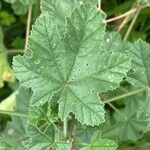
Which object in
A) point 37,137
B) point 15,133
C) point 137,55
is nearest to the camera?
point 37,137

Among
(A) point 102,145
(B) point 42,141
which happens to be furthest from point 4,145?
(A) point 102,145

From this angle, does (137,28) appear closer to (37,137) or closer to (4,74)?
(4,74)

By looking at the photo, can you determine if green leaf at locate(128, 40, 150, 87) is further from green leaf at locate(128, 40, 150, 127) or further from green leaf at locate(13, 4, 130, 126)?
green leaf at locate(13, 4, 130, 126)

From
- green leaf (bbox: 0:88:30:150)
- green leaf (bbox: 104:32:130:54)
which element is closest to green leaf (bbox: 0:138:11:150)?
green leaf (bbox: 0:88:30:150)

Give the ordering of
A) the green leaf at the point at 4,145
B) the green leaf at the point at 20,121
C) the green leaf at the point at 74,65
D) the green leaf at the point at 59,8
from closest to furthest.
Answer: the green leaf at the point at 74,65
the green leaf at the point at 4,145
the green leaf at the point at 59,8
the green leaf at the point at 20,121

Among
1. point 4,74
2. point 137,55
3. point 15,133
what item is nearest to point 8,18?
point 4,74

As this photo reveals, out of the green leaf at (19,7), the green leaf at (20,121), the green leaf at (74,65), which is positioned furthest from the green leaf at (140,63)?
the green leaf at (19,7)

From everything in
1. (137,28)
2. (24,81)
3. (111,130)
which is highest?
(137,28)

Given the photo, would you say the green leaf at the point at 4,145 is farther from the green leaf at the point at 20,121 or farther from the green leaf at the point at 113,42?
the green leaf at the point at 113,42
